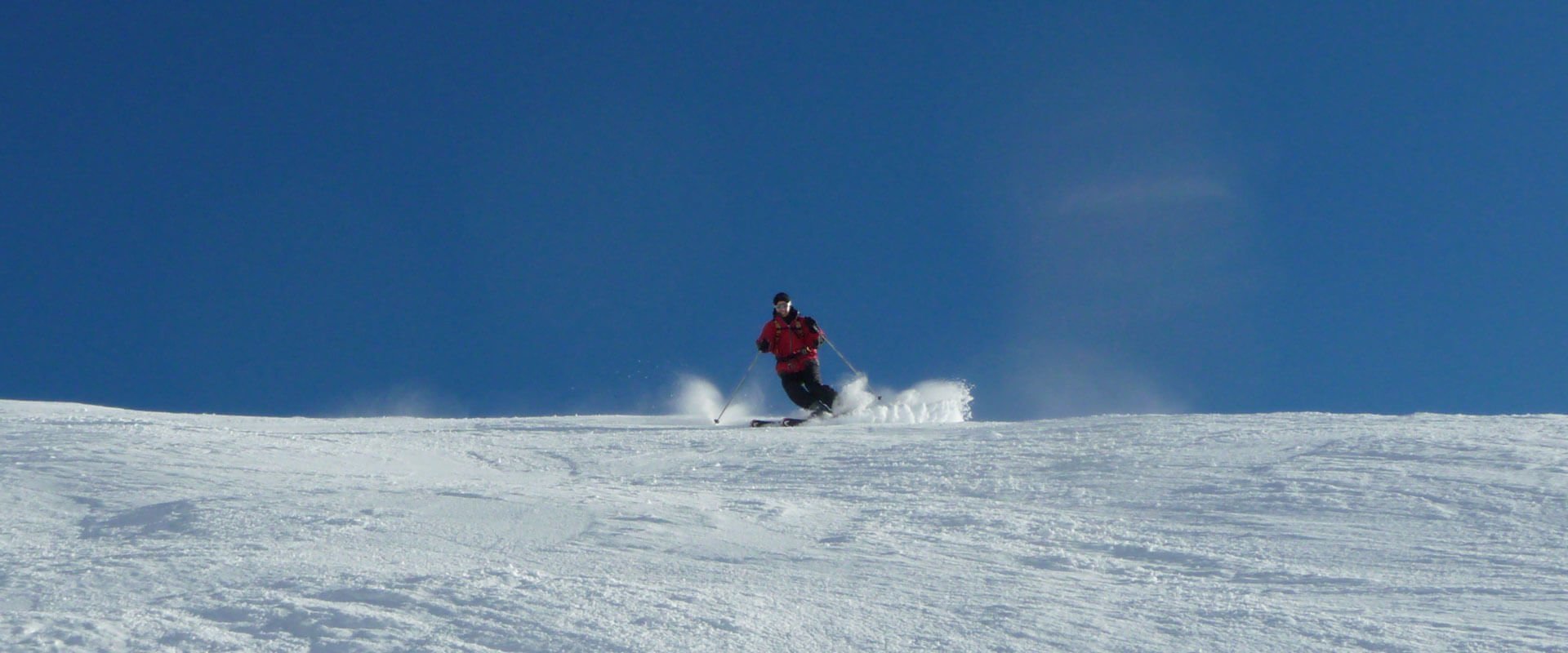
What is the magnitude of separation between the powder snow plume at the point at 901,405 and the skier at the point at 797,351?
0.70 feet

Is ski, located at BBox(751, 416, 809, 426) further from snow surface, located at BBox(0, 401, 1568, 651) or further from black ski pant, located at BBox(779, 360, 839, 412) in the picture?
snow surface, located at BBox(0, 401, 1568, 651)

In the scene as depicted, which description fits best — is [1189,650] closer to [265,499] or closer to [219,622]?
[219,622]

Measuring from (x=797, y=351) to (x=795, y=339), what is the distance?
0.14 metres

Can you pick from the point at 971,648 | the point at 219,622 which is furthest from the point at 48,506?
the point at 971,648

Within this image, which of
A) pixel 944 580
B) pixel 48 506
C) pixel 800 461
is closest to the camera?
pixel 944 580

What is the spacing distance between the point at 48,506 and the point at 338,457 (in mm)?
2112

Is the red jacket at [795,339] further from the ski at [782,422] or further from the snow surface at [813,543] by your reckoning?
the snow surface at [813,543]

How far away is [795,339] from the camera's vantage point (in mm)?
13312

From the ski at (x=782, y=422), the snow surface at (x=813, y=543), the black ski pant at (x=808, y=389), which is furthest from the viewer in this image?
the black ski pant at (x=808, y=389)

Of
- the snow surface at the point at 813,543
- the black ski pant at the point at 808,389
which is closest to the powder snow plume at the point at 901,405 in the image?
the black ski pant at the point at 808,389

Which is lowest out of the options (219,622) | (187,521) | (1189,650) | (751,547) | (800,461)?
(1189,650)

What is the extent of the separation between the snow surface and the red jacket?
4.55 m

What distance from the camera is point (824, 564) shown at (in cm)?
501

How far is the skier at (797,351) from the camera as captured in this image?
1320 cm
